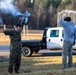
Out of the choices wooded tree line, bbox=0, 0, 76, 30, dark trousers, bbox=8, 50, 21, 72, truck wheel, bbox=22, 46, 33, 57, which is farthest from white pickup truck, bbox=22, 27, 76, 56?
wooded tree line, bbox=0, 0, 76, 30

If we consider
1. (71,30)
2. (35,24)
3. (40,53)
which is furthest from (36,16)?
(71,30)

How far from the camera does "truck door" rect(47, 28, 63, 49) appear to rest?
20719mm

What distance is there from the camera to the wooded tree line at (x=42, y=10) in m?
77.1

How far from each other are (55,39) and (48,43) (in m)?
0.48

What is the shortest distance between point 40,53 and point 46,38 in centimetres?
174

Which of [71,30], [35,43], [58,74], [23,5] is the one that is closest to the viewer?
[58,74]

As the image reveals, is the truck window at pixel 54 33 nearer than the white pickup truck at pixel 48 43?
No

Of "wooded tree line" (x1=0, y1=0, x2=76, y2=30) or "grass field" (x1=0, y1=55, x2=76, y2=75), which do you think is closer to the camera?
"grass field" (x1=0, y1=55, x2=76, y2=75)

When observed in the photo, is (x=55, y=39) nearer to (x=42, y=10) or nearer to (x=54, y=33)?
(x=54, y=33)

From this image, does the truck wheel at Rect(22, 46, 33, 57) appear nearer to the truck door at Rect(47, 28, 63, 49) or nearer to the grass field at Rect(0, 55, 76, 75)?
the truck door at Rect(47, 28, 63, 49)

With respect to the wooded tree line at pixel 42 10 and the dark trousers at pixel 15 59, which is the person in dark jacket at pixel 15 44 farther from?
the wooded tree line at pixel 42 10

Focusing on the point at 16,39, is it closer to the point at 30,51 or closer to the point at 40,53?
the point at 30,51

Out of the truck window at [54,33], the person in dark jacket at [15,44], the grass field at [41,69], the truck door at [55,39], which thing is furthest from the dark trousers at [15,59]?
the truck window at [54,33]

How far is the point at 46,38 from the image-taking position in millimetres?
20906
